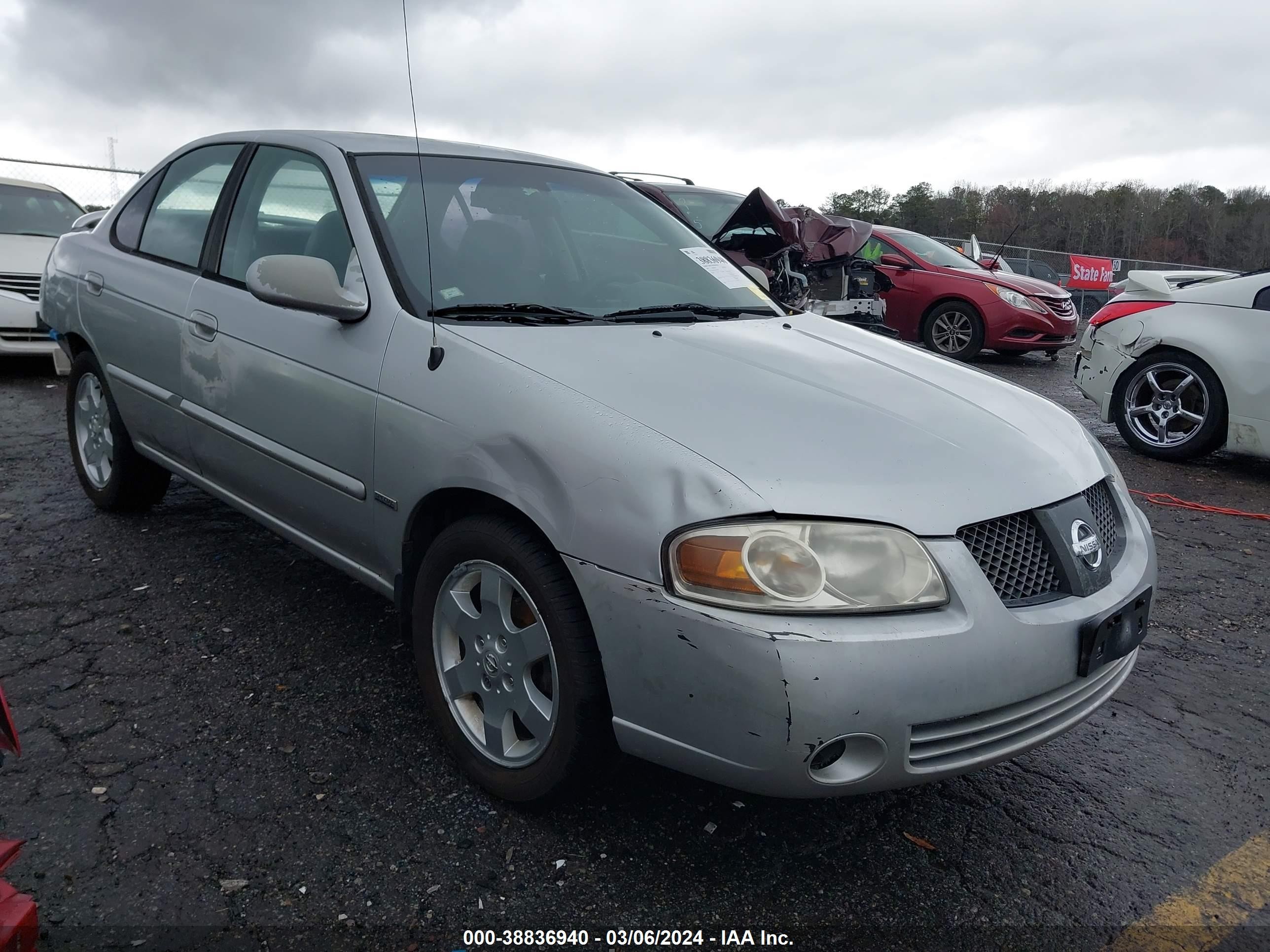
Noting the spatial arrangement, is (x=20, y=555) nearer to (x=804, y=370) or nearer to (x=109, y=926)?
(x=109, y=926)

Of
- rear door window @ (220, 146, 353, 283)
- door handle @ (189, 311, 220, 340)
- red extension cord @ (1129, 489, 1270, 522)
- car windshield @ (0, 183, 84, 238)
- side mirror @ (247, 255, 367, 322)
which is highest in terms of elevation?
car windshield @ (0, 183, 84, 238)

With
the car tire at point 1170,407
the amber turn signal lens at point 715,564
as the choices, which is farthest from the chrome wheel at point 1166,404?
the amber turn signal lens at point 715,564

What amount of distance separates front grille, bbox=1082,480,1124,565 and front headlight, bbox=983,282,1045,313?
28.5 feet

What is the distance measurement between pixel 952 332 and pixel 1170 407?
450 centimetres

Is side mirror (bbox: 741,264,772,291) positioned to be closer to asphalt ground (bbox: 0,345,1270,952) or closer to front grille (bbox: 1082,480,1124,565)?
front grille (bbox: 1082,480,1124,565)

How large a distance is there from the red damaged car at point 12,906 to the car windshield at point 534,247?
4.57ft

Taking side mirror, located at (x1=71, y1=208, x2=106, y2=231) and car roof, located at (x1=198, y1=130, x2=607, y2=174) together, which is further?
side mirror, located at (x1=71, y1=208, x2=106, y2=231)

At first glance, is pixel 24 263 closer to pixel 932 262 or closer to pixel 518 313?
pixel 518 313

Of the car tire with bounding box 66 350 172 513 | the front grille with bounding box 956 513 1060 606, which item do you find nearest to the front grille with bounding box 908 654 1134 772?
the front grille with bounding box 956 513 1060 606

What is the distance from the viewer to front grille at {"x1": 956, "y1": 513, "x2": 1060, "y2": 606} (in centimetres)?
196

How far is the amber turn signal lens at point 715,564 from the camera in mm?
1822

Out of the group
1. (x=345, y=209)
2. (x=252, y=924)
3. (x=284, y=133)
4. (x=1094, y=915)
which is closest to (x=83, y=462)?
(x=284, y=133)

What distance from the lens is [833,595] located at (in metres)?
1.83

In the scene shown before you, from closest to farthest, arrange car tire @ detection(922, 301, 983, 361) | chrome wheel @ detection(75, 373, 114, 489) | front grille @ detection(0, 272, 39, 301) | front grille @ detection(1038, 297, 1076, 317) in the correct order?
1. chrome wheel @ detection(75, 373, 114, 489)
2. front grille @ detection(0, 272, 39, 301)
3. car tire @ detection(922, 301, 983, 361)
4. front grille @ detection(1038, 297, 1076, 317)
